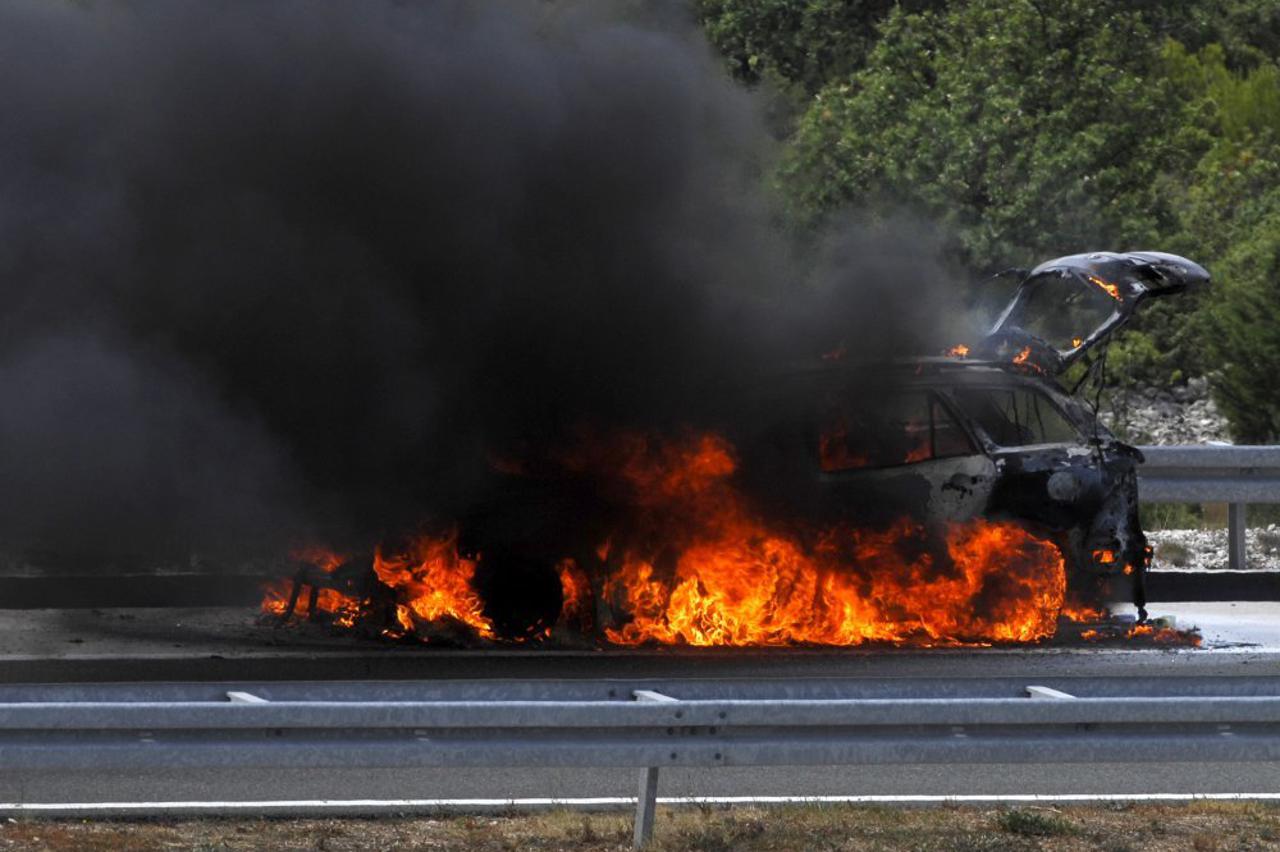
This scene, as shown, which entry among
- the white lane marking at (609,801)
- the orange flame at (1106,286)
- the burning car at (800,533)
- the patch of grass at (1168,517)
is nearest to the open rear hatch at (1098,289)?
the orange flame at (1106,286)

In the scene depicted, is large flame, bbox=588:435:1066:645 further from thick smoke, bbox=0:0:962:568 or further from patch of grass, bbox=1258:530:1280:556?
patch of grass, bbox=1258:530:1280:556

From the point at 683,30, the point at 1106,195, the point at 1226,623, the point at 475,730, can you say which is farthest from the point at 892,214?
the point at 475,730

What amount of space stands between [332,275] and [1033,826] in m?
Answer: 6.03

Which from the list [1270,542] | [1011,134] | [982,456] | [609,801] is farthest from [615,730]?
[1011,134]

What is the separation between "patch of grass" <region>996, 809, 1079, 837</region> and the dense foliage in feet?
50.7

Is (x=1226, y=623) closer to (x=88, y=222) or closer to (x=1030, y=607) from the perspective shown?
(x=1030, y=607)

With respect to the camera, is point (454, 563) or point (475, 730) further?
point (454, 563)

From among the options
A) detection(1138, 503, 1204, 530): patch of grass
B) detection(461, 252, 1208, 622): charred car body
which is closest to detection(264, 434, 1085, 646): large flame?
detection(461, 252, 1208, 622): charred car body

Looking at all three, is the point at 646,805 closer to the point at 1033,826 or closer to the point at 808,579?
the point at 1033,826

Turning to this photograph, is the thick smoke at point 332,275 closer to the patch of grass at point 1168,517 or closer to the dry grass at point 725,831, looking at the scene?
the dry grass at point 725,831

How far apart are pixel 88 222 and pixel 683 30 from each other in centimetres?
404

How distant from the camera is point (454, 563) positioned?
10.8 meters

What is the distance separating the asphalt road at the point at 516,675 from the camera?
7648mm

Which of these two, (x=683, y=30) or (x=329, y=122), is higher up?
(x=683, y=30)
